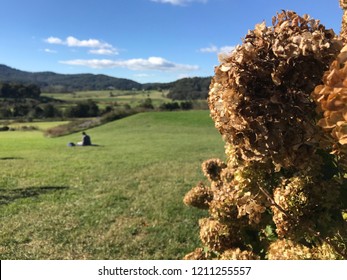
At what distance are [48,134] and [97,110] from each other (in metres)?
24.6

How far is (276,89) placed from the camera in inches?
50.4

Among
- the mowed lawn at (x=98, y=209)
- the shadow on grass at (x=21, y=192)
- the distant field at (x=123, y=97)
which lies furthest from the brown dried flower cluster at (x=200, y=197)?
the distant field at (x=123, y=97)

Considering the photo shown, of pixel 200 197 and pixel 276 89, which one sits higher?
pixel 276 89

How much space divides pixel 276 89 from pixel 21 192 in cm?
1170

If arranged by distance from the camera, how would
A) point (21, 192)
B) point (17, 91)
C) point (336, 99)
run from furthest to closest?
point (17, 91) < point (21, 192) < point (336, 99)

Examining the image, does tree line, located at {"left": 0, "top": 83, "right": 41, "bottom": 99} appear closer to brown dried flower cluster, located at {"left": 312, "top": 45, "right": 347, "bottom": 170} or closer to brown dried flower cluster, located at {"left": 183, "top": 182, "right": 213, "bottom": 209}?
brown dried flower cluster, located at {"left": 183, "top": 182, "right": 213, "bottom": 209}

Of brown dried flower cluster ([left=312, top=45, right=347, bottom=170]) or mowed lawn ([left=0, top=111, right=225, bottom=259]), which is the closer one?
brown dried flower cluster ([left=312, top=45, right=347, bottom=170])

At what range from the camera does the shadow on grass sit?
434 inches

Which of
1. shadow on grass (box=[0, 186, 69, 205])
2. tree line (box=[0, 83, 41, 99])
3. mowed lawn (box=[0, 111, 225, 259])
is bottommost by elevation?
shadow on grass (box=[0, 186, 69, 205])

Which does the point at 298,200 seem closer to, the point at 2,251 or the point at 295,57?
the point at 295,57

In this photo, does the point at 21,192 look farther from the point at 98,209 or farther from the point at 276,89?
the point at 276,89

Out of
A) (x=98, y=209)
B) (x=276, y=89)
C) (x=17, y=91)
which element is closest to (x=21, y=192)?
(x=98, y=209)

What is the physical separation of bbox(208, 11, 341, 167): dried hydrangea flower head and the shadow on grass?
10318 mm

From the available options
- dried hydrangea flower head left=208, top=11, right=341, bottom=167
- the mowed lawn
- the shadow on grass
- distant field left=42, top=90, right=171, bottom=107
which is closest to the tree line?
distant field left=42, top=90, right=171, bottom=107
